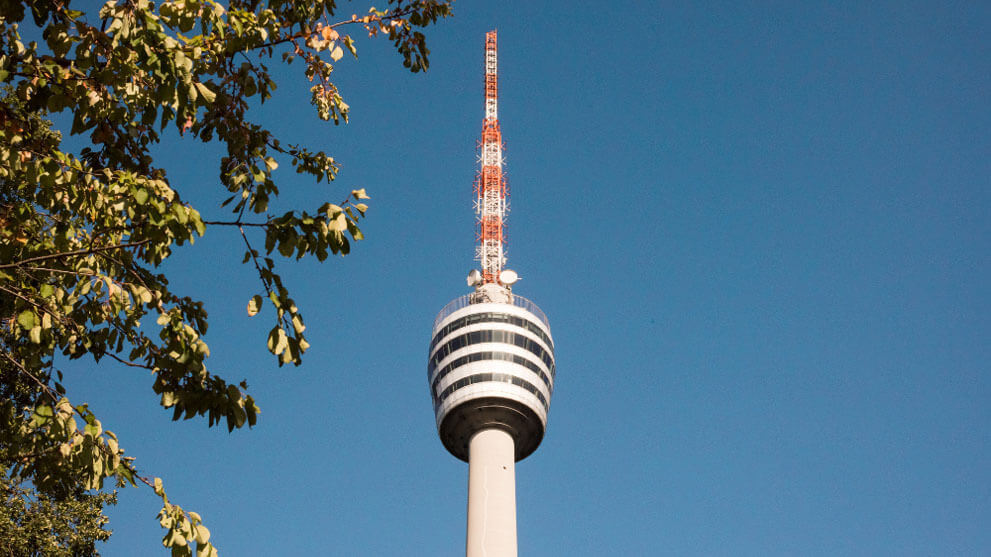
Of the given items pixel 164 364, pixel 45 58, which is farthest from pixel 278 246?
pixel 45 58

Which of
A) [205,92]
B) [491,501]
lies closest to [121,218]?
[205,92]

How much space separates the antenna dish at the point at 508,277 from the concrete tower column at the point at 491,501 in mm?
15637

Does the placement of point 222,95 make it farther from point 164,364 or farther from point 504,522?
point 504,522

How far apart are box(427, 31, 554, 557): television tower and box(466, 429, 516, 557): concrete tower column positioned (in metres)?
0.08

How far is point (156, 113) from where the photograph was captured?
11570 millimetres

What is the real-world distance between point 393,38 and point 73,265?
5517mm

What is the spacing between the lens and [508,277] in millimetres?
90312

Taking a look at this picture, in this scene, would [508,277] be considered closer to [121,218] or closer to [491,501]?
[491,501]

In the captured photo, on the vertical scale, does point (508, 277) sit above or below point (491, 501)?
above

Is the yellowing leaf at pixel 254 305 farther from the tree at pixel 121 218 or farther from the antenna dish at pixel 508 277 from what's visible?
the antenna dish at pixel 508 277

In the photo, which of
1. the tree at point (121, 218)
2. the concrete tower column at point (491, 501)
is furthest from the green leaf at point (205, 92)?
the concrete tower column at point (491, 501)

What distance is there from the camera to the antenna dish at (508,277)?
90.2 meters

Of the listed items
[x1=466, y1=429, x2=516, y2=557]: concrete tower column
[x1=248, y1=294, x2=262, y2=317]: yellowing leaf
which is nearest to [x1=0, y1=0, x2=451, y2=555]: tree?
[x1=248, y1=294, x2=262, y2=317]: yellowing leaf

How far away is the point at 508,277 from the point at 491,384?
11.6m
